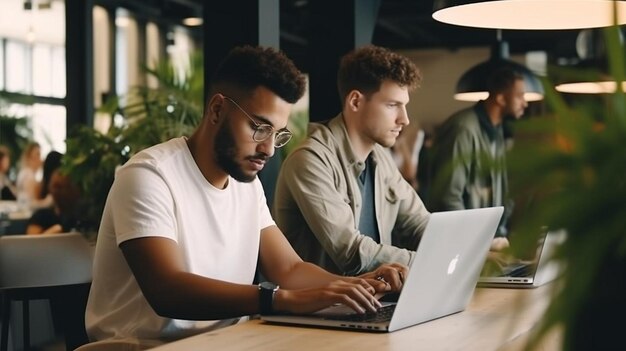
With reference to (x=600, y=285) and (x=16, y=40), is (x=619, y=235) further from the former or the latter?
(x=16, y=40)

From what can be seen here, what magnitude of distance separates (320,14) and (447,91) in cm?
1191

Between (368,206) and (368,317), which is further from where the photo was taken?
(368,206)

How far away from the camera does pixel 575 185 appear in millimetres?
950

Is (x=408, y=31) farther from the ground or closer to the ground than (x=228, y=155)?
farther from the ground

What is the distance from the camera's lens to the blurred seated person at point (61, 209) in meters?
5.36

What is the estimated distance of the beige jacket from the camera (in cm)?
327

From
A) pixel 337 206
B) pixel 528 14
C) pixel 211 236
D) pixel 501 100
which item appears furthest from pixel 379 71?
pixel 501 100

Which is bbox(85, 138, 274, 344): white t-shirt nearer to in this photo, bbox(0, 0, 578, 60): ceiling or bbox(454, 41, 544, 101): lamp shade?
bbox(454, 41, 544, 101): lamp shade

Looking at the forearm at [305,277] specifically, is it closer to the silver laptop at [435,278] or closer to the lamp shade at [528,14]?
the silver laptop at [435,278]

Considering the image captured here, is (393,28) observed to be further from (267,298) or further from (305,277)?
(267,298)

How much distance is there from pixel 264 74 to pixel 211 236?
1.55ft

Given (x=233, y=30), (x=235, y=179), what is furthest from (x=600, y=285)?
(x=233, y=30)

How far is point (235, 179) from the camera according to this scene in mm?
2748

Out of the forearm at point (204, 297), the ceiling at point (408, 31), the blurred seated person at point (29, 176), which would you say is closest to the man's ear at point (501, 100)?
the forearm at point (204, 297)
